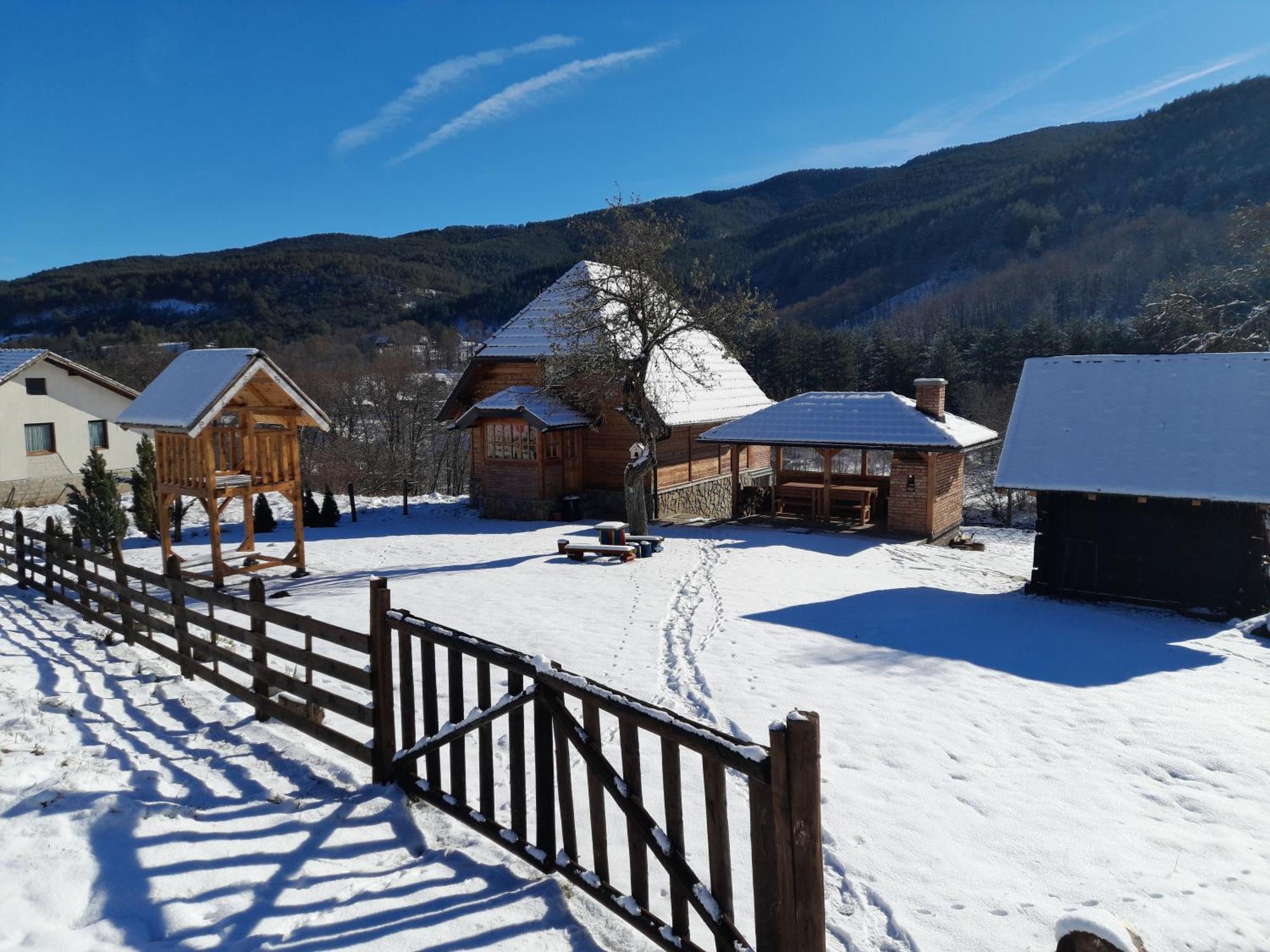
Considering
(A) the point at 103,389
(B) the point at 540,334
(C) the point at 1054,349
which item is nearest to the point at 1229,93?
(C) the point at 1054,349

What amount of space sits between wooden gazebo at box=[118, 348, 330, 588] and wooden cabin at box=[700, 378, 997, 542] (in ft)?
34.4

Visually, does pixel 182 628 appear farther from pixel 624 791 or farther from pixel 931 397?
pixel 931 397

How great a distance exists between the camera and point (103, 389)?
30.5m

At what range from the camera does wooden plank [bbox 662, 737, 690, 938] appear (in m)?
3.41

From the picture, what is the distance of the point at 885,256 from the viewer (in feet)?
387

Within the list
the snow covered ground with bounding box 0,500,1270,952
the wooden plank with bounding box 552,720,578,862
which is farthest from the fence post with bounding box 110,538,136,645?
the wooden plank with bounding box 552,720,578,862

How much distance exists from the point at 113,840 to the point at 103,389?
32509mm

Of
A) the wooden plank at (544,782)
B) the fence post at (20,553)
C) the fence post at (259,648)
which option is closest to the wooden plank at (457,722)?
the wooden plank at (544,782)

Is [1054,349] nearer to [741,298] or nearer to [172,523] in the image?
[741,298]

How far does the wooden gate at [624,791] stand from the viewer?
293cm

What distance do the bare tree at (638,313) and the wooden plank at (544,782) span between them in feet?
40.5

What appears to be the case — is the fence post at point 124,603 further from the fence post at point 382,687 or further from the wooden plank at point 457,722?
the wooden plank at point 457,722

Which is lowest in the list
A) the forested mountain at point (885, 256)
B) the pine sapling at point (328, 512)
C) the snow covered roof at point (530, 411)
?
the pine sapling at point (328, 512)

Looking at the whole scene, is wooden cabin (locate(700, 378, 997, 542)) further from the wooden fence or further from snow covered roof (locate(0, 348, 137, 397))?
snow covered roof (locate(0, 348, 137, 397))
